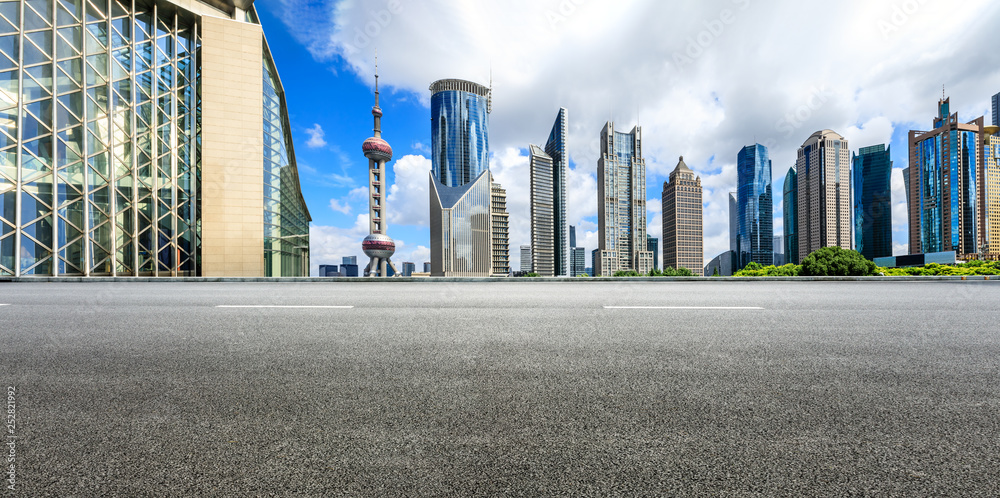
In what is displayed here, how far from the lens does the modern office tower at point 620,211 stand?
180 metres

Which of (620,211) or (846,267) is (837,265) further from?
(620,211)

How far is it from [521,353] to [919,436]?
93.1 inches

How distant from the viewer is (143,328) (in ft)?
14.7

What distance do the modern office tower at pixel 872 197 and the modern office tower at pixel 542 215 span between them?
110075 millimetres

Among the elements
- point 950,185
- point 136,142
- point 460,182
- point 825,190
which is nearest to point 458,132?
point 460,182

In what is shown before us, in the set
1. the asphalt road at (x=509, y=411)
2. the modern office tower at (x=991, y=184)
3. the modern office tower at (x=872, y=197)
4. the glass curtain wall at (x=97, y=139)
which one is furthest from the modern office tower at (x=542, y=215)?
the asphalt road at (x=509, y=411)

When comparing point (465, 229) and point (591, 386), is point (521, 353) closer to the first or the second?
point (591, 386)

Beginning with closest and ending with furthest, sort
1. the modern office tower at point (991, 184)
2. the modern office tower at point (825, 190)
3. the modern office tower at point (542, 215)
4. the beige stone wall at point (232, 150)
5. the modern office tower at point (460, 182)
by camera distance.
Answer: the beige stone wall at point (232, 150)
the modern office tower at point (991, 184)
the modern office tower at point (825, 190)
the modern office tower at point (460, 182)
the modern office tower at point (542, 215)

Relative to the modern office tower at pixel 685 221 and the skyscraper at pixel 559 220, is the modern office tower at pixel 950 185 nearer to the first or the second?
the modern office tower at pixel 685 221

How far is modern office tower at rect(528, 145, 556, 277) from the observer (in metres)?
178

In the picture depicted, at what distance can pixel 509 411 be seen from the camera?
83.3 inches

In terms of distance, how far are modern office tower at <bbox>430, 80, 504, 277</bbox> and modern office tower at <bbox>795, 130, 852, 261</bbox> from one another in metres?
100

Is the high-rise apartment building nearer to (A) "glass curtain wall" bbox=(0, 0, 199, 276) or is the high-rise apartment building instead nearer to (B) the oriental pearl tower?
(B) the oriental pearl tower

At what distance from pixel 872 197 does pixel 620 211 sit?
89.6 meters
